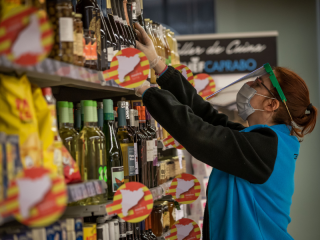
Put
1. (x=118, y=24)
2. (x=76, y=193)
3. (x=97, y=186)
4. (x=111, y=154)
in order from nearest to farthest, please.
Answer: (x=76, y=193), (x=97, y=186), (x=111, y=154), (x=118, y=24)

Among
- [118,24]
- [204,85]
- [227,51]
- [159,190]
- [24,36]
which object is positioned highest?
[227,51]

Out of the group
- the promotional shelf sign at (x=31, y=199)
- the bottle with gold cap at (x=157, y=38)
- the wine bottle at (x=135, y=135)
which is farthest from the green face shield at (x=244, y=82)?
the promotional shelf sign at (x=31, y=199)

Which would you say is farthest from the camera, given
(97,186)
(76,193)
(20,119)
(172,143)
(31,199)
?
(172,143)

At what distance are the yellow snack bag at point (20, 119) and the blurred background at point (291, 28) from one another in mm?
5222

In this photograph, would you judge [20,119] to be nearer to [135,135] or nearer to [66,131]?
[66,131]

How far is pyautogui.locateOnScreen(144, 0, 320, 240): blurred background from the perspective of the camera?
551cm

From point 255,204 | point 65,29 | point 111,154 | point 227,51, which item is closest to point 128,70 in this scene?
point 65,29

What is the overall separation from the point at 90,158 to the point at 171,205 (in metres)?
1.11

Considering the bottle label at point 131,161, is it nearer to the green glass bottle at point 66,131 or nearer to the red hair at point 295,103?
the green glass bottle at point 66,131

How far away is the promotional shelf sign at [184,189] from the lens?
2.08 metres

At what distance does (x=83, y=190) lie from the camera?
1.13 meters

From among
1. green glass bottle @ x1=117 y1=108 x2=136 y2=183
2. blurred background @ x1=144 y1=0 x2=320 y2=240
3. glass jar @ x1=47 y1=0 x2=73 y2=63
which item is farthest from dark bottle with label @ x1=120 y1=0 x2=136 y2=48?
blurred background @ x1=144 y1=0 x2=320 y2=240

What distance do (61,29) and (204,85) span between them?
1.76 metres

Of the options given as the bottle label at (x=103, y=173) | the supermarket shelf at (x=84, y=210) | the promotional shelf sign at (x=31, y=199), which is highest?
the promotional shelf sign at (x=31, y=199)
